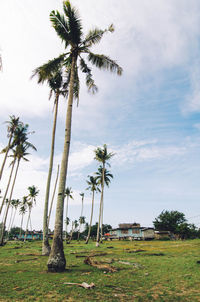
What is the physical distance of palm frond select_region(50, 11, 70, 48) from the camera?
1109 cm

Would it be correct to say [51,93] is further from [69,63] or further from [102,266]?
[102,266]

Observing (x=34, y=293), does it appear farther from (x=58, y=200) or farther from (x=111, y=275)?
(x=58, y=200)

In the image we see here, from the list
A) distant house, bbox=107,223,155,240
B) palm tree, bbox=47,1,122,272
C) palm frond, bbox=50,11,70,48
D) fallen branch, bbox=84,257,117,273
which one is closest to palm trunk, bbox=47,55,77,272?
palm tree, bbox=47,1,122,272

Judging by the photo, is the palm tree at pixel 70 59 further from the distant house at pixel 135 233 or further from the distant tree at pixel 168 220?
the distant tree at pixel 168 220

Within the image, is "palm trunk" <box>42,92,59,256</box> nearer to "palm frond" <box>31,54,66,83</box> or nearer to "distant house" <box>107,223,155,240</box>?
"palm frond" <box>31,54,66,83</box>

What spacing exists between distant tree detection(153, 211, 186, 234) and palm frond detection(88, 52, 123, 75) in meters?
65.3

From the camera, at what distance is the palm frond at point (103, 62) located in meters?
12.7

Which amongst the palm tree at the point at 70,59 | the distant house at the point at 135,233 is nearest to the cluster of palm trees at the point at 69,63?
the palm tree at the point at 70,59

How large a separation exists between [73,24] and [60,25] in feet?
2.62

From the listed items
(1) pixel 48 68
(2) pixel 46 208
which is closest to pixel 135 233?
(2) pixel 46 208

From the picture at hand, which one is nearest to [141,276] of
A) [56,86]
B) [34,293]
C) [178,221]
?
[34,293]

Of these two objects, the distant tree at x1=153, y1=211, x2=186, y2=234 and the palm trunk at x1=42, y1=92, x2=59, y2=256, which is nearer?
the palm trunk at x1=42, y1=92, x2=59, y2=256

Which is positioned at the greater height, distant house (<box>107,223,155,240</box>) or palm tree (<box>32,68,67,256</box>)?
palm tree (<box>32,68,67,256</box>)

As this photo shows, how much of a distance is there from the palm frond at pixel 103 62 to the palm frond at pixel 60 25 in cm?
184
